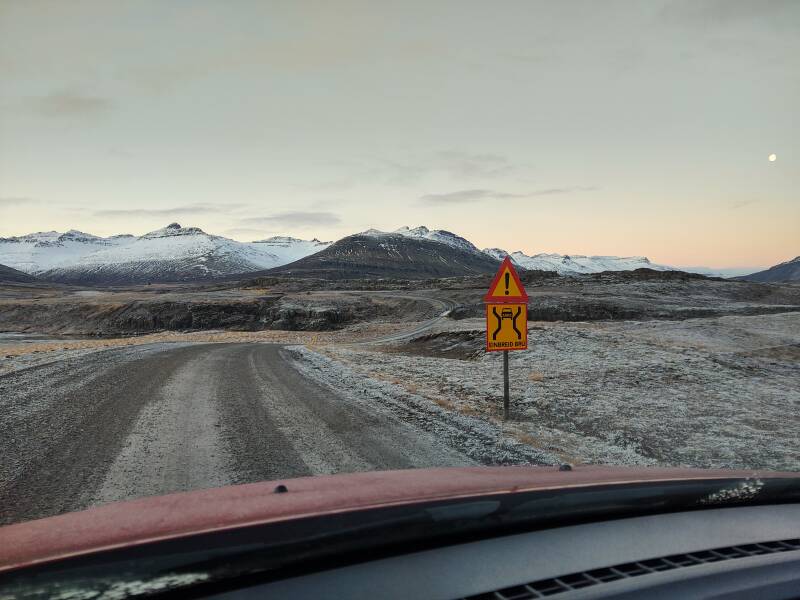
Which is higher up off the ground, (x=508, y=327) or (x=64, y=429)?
(x=508, y=327)

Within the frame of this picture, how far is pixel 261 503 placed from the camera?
222 cm

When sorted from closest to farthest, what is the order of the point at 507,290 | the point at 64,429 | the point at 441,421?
the point at 64,429
the point at 441,421
the point at 507,290

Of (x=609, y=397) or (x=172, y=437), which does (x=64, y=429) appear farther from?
(x=609, y=397)

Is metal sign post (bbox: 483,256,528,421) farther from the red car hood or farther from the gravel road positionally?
the red car hood

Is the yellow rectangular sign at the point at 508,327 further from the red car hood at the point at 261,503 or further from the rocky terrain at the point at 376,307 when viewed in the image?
the rocky terrain at the point at 376,307

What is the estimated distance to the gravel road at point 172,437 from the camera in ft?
16.9

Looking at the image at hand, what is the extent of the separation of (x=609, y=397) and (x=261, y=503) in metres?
9.31

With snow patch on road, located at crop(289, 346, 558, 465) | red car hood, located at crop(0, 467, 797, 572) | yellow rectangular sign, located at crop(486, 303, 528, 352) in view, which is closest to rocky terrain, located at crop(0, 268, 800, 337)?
snow patch on road, located at crop(289, 346, 558, 465)

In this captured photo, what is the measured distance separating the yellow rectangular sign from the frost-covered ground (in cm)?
139

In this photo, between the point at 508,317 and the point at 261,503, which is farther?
the point at 508,317

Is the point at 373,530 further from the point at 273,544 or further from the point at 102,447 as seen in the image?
the point at 102,447

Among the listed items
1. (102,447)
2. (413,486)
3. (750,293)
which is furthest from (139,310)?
(750,293)

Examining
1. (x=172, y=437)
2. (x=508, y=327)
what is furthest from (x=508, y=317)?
(x=172, y=437)

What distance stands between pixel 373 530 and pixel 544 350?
15.7m
